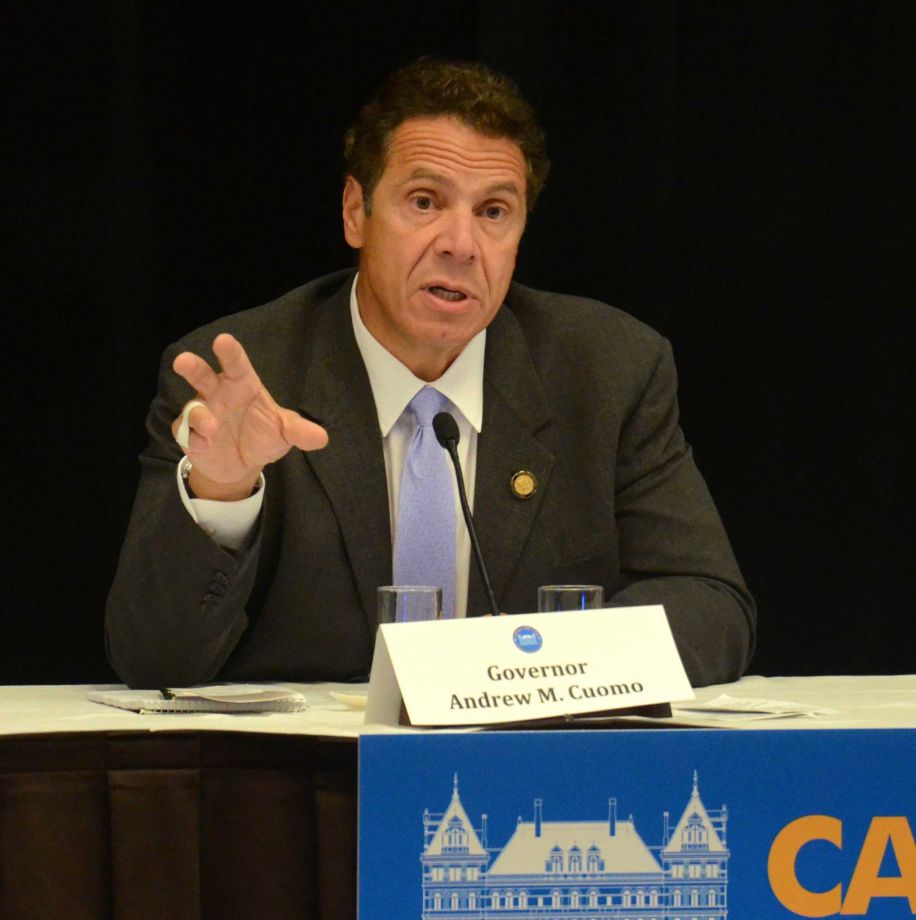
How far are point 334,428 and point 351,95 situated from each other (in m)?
1.00

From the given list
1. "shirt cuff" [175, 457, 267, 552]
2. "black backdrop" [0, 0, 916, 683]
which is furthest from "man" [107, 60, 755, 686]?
"black backdrop" [0, 0, 916, 683]

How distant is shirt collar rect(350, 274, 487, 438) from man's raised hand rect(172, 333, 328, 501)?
21.4 inches

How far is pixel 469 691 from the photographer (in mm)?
1561

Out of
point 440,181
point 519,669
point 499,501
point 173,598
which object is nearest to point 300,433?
point 173,598

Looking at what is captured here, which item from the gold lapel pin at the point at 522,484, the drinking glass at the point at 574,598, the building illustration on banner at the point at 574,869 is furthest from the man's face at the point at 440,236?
the building illustration on banner at the point at 574,869

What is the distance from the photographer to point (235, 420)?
6.44ft

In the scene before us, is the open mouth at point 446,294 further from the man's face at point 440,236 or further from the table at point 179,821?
the table at point 179,821

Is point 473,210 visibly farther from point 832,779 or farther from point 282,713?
point 832,779

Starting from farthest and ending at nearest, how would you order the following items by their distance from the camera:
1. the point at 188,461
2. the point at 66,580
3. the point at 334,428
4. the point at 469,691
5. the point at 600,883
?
the point at 66,580 < the point at 334,428 < the point at 188,461 < the point at 469,691 < the point at 600,883

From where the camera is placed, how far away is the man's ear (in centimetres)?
271

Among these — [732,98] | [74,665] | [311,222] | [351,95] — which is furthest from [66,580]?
[732,98]

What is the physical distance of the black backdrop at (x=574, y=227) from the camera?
3123mm

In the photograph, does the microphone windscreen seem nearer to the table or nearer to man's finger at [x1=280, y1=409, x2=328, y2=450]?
man's finger at [x1=280, y1=409, x2=328, y2=450]

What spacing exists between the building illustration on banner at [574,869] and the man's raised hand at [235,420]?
2.04ft
